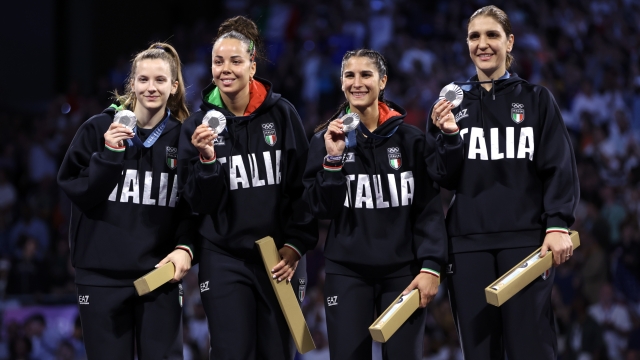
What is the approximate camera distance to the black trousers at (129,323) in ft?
13.4

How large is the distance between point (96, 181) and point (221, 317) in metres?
0.89

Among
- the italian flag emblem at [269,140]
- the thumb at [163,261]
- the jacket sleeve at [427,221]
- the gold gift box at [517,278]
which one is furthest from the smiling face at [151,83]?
the gold gift box at [517,278]

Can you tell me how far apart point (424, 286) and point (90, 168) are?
1.70 meters

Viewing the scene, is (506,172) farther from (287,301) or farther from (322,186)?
(287,301)

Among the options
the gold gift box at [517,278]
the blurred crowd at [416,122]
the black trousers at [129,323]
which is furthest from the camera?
the blurred crowd at [416,122]

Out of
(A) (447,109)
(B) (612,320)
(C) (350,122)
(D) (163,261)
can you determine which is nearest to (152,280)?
(D) (163,261)

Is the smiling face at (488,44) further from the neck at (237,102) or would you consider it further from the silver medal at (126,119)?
the silver medal at (126,119)

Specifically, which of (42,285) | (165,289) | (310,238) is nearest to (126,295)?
(165,289)

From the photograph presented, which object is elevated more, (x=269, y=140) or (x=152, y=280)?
(x=269, y=140)

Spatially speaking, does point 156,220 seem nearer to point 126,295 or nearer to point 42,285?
point 126,295

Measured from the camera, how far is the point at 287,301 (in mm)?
4180

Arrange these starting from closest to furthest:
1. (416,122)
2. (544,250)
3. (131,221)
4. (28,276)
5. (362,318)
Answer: (544,250) < (362,318) < (131,221) < (28,276) < (416,122)

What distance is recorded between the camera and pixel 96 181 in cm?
406

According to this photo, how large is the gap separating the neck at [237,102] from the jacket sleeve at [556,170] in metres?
1.50
